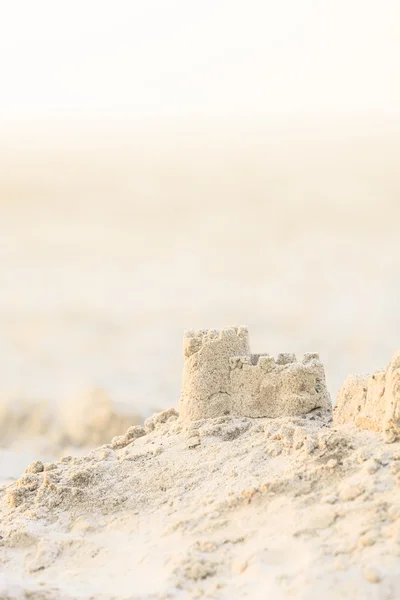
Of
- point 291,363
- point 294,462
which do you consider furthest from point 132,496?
point 291,363

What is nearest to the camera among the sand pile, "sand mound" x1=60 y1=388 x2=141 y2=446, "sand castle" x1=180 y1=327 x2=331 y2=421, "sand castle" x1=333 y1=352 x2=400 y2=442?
"sand castle" x1=333 y1=352 x2=400 y2=442

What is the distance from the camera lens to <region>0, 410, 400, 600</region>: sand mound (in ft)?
14.2

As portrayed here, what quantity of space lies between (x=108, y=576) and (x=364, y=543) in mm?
1600

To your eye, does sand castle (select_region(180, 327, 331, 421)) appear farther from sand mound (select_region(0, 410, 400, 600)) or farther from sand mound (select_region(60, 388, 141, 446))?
sand mound (select_region(60, 388, 141, 446))

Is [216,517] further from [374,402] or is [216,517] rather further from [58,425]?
[58,425]

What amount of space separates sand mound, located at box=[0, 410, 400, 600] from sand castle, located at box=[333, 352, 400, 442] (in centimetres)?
12

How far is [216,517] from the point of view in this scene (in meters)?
5.21

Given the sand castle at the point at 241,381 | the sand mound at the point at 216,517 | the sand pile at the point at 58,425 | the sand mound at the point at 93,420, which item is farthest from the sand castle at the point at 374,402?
the sand mound at the point at 93,420

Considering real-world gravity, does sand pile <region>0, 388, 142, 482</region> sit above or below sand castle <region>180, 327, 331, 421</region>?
above

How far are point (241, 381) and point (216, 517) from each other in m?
1.94

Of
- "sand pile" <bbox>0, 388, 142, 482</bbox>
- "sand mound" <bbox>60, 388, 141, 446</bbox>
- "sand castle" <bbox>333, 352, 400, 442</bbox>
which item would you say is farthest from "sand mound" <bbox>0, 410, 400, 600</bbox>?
"sand mound" <bbox>60, 388, 141, 446</bbox>

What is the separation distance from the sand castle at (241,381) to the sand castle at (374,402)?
1.58ft

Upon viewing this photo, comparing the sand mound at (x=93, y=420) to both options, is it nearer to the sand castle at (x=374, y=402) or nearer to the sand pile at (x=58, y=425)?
Result: the sand pile at (x=58, y=425)

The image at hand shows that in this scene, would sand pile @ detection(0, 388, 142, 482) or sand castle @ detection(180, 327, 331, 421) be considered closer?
sand castle @ detection(180, 327, 331, 421)
